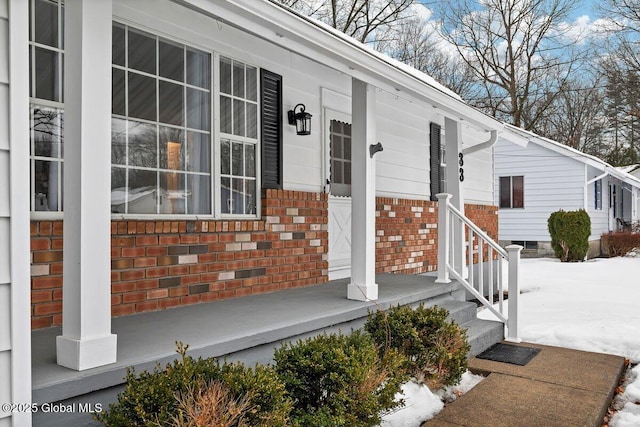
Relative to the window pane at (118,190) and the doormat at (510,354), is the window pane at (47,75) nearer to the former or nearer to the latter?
the window pane at (118,190)

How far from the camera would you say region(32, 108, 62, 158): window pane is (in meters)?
3.12

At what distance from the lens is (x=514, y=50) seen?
65.5 ft

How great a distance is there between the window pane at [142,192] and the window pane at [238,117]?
36.4 inches

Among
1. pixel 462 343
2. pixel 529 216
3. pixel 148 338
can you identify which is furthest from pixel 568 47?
pixel 148 338

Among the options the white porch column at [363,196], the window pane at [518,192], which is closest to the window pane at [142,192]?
the white porch column at [363,196]

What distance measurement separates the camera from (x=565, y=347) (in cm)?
484

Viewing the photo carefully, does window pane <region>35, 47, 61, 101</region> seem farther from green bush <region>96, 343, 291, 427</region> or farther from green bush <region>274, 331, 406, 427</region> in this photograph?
green bush <region>274, 331, 406, 427</region>

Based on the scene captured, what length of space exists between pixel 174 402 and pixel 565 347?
4096 mm

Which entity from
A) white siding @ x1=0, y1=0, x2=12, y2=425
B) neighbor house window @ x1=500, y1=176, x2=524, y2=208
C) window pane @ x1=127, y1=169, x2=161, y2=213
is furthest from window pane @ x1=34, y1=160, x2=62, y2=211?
neighbor house window @ x1=500, y1=176, x2=524, y2=208

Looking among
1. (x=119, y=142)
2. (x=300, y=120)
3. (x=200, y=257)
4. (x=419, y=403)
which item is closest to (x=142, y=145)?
(x=119, y=142)

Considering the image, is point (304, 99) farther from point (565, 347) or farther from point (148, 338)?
point (565, 347)

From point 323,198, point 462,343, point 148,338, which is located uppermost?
point 323,198

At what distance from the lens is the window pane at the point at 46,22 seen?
3121 mm

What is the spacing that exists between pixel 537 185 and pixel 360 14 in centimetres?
720
